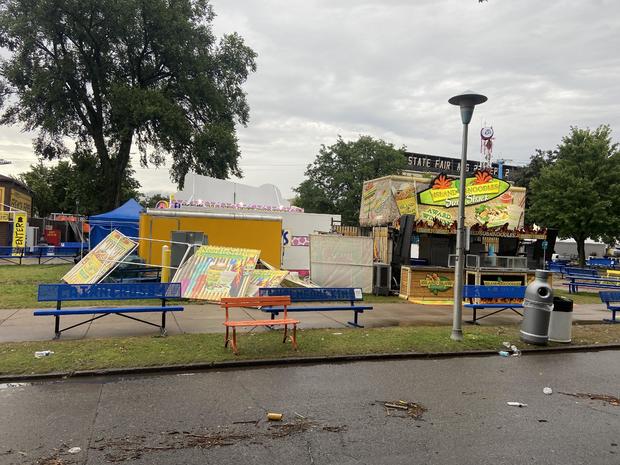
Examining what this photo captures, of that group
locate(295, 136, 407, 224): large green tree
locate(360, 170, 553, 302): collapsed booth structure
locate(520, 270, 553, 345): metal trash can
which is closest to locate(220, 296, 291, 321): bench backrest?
locate(520, 270, 553, 345): metal trash can

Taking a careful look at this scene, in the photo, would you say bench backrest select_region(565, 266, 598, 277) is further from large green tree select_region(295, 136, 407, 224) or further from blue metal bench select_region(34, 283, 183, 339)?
large green tree select_region(295, 136, 407, 224)

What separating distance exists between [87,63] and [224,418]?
103 feet

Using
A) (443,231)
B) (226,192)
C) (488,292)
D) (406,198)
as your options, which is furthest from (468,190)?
(226,192)

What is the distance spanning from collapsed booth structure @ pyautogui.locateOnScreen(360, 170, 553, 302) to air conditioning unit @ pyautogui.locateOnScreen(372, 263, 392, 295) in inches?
14.9

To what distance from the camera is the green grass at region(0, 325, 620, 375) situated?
6766 millimetres


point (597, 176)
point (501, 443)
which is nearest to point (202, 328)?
point (501, 443)

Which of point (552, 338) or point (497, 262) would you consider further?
point (497, 262)

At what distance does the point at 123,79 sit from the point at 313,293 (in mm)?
27770

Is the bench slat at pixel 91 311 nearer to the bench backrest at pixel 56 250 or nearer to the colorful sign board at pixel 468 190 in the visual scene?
the colorful sign board at pixel 468 190

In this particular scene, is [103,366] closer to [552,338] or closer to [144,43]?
[552,338]

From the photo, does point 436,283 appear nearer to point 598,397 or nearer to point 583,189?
point 598,397

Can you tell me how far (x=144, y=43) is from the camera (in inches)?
1228

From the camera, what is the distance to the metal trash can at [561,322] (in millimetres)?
9523

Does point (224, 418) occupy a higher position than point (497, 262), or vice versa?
point (497, 262)
